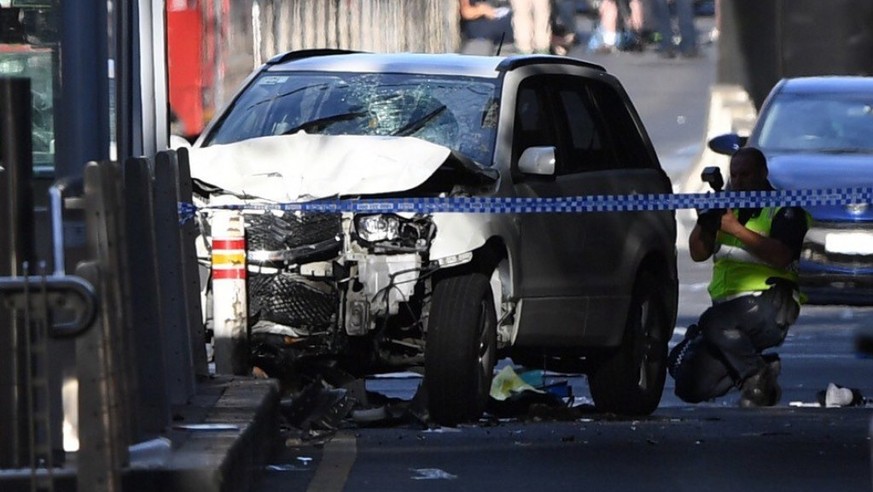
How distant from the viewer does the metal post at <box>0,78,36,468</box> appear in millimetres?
6312

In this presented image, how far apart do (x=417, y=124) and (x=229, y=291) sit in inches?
57.4

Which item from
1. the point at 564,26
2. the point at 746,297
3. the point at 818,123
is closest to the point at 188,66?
the point at 818,123

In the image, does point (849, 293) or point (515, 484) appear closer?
point (515, 484)

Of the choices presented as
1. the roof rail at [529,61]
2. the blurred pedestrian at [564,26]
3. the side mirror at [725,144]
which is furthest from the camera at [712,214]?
the blurred pedestrian at [564,26]

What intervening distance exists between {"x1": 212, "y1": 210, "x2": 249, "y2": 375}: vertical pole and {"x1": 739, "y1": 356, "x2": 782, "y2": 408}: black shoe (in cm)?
297

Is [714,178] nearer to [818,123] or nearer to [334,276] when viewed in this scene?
[334,276]

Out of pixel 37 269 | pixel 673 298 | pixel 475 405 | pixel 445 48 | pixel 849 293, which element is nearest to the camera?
pixel 37 269

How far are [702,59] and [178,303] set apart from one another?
38084mm

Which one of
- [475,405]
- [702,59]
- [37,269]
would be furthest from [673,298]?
[702,59]

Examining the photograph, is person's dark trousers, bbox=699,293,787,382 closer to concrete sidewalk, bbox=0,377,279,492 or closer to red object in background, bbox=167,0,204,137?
concrete sidewalk, bbox=0,377,279,492

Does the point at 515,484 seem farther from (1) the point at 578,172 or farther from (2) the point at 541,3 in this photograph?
(2) the point at 541,3

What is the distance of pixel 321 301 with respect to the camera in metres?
10.3

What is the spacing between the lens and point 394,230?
10312mm

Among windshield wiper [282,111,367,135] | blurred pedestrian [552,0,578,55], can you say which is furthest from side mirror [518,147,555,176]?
blurred pedestrian [552,0,578,55]
